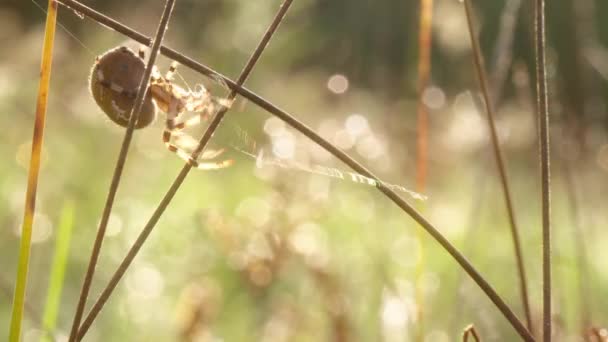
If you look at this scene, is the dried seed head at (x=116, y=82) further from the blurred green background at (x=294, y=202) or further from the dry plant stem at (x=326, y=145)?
the dry plant stem at (x=326, y=145)

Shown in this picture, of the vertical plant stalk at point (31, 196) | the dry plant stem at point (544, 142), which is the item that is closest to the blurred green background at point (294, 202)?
the vertical plant stalk at point (31, 196)

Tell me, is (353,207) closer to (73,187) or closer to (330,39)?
(73,187)

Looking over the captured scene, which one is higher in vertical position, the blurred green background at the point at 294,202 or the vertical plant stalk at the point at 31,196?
the blurred green background at the point at 294,202

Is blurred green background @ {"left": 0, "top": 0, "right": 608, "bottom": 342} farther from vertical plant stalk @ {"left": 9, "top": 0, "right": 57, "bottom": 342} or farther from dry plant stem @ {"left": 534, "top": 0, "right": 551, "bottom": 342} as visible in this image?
dry plant stem @ {"left": 534, "top": 0, "right": 551, "bottom": 342}

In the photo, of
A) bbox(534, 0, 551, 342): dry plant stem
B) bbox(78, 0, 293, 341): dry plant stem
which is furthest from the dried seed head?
bbox(534, 0, 551, 342): dry plant stem

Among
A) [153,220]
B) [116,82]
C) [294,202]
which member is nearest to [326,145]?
[153,220]

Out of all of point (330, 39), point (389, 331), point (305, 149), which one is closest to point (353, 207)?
point (305, 149)
